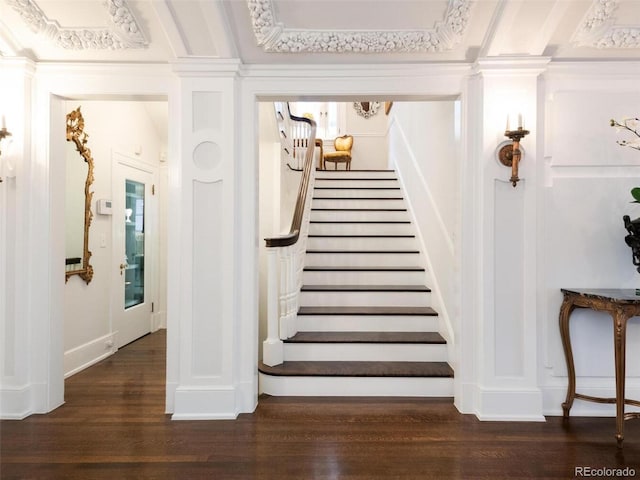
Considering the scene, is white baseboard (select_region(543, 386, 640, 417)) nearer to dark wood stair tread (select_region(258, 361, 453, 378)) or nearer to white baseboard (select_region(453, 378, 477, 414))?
white baseboard (select_region(453, 378, 477, 414))

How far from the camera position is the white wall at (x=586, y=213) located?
7.77 ft

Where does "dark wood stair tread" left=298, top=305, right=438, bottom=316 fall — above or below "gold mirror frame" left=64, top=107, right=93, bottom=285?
below

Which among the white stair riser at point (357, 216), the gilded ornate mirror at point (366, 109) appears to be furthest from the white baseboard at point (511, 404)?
the gilded ornate mirror at point (366, 109)

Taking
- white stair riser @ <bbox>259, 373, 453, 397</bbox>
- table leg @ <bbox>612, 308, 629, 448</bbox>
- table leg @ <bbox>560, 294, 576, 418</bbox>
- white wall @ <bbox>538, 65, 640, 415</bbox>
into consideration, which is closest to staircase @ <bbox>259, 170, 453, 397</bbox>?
white stair riser @ <bbox>259, 373, 453, 397</bbox>

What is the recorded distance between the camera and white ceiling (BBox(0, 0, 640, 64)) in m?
2.01

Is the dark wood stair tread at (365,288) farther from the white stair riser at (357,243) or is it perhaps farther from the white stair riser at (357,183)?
the white stair riser at (357,183)

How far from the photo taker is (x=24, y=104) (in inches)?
92.7

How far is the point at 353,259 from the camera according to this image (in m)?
4.01

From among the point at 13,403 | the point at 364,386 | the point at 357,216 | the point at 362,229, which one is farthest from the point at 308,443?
the point at 357,216

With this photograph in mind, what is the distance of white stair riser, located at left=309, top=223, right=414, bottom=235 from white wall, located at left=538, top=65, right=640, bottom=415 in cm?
203

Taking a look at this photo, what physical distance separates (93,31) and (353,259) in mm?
2989

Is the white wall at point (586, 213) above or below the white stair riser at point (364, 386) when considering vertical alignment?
above

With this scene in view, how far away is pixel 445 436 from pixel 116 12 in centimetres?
316

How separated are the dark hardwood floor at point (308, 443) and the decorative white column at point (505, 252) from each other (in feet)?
0.85
